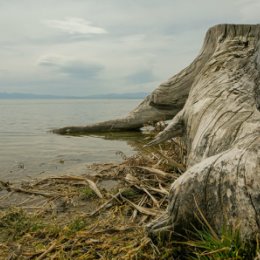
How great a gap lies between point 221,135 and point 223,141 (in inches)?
4.8

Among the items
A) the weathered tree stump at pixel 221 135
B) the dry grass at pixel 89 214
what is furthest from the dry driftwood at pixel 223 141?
the dry grass at pixel 89 214

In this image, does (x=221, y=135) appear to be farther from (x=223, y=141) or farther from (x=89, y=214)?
(x=89, y=214)

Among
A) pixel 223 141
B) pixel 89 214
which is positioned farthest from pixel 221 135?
pixel 89 214

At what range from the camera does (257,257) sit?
2.29m

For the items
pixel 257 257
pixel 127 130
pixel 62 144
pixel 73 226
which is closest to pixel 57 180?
pixel 73 226

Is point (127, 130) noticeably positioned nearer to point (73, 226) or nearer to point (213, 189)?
point (73, 226)

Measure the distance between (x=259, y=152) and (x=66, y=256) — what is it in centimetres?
184

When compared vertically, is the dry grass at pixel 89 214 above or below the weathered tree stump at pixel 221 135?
below

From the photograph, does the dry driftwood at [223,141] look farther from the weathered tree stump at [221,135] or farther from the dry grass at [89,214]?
the dry grass at [89,214]

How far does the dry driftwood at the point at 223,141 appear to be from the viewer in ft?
8.79

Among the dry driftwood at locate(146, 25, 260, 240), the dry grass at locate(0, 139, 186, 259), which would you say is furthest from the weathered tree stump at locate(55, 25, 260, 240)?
the dry grass at locate(0, 139, 186, 259)

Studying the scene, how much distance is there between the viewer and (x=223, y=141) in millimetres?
4199

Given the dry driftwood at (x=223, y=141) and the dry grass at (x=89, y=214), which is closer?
the dry driftwood at (x=223, y=141)

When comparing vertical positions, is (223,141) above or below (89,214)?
above
